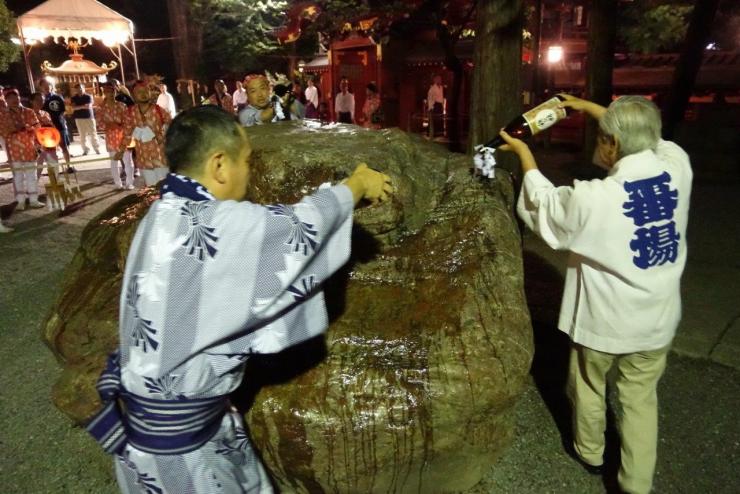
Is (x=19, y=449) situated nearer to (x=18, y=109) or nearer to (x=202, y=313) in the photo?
(x=202, y=313)

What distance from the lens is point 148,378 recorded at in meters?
1.53

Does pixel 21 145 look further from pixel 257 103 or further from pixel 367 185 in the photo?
pixel 367 185

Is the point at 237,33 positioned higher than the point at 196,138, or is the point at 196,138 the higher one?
the point at 237,33

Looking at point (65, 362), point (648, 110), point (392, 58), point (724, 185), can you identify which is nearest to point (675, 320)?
point (648, 110)

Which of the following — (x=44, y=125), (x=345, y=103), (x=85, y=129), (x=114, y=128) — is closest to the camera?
(x=44, y=125)

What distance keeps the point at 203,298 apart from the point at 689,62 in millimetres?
12252

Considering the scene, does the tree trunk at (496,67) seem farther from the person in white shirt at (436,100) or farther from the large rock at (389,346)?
the person in white shirt at (436,100)

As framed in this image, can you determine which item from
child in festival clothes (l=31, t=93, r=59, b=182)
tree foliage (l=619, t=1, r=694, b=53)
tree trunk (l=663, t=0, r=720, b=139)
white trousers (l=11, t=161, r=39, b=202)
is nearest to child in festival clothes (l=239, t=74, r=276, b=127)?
child in festival clothes (l=31, t=93, r=59, b=182)

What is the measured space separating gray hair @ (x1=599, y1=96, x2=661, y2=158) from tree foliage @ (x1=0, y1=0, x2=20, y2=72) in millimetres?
24808

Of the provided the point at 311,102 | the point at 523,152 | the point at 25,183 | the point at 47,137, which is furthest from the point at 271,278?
the point at 311,102

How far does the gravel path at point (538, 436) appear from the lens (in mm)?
2871

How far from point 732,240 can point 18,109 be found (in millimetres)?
10920

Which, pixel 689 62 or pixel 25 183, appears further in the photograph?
pixel 689 62

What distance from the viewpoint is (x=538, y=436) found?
321 centimetres
